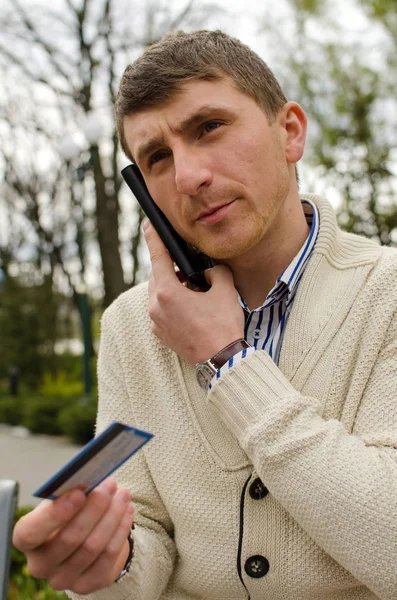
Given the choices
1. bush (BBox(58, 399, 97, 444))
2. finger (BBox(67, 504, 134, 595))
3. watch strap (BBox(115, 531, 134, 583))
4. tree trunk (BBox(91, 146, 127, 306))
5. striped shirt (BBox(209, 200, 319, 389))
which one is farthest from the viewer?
tree trunk (BBox(91, 146, 127, 306))

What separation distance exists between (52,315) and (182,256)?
16993 millimetres

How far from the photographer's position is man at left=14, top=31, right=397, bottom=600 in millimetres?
1487

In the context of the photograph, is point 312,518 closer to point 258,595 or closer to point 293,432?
point 293,432

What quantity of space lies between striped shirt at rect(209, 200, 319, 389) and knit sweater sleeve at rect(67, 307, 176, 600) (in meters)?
0.41

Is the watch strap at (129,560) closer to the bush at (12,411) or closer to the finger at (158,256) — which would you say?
the finger at (158,256)

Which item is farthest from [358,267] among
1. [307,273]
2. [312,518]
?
[312,518]

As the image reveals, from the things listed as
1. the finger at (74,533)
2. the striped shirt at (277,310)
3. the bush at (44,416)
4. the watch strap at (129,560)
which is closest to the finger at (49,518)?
the finger at (74,533)

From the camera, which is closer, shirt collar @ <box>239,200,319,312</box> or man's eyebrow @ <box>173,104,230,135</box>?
man's eyebrow @ <box>173,104,230,135</box>

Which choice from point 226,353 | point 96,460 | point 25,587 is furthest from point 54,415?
point 96,460

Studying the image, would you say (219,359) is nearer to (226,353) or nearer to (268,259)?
(226,353)

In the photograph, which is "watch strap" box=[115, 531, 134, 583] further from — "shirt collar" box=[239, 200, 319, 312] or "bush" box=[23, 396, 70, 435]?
"bush" box=[23, 396, 70, 435]

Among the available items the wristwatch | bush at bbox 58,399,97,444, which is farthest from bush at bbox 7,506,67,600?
bush at bbox 58,399,97,444

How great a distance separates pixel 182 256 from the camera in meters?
2.04

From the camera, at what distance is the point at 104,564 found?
1.35 metres
